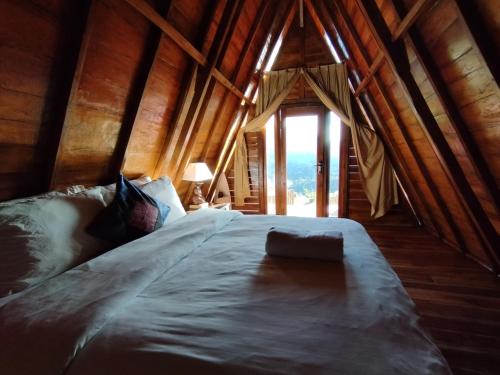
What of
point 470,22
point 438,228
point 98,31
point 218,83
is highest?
point 218,83

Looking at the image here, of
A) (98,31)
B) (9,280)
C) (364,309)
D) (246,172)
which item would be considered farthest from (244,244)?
(246,172)

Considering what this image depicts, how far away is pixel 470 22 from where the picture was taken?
1.26m

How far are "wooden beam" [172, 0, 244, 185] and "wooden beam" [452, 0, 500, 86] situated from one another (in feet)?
5.95

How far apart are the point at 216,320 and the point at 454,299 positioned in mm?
2155

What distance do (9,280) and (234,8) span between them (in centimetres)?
260

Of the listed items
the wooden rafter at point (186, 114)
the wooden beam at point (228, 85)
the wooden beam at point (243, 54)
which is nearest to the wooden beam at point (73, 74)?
the wooden rafter at point (186, 114)

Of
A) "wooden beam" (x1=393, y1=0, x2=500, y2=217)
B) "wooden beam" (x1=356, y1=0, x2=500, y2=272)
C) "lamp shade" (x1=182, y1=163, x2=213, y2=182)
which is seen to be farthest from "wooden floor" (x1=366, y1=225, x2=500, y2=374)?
"lamp shade" (x1=182, y1=163, x2=213, y2=182)

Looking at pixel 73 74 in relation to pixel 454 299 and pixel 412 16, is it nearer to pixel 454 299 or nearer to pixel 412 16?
pixel 412 16

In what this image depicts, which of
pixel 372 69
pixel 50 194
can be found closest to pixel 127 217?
pixel 50 194

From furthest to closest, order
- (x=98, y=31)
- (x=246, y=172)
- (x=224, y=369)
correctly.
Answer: (x=246, y=172), (x=98, y=31), (x=224, y=369)

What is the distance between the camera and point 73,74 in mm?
1444

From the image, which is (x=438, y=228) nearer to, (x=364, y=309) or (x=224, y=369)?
(x=364, y=309)

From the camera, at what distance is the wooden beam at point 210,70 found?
7.96 ft

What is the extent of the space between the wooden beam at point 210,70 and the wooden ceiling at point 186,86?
1cm
